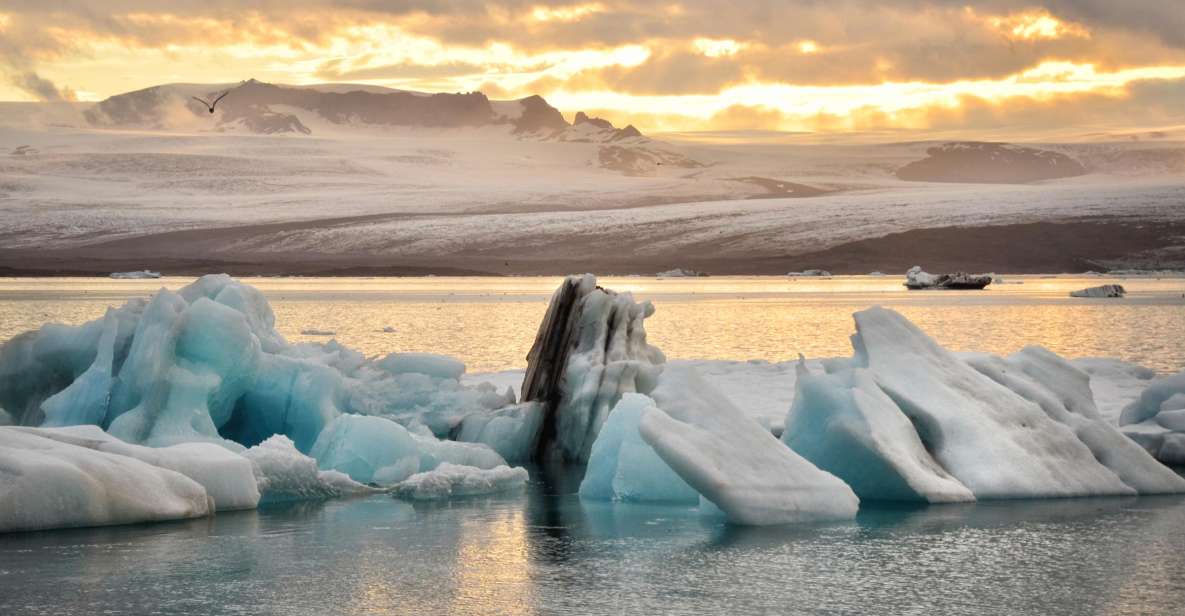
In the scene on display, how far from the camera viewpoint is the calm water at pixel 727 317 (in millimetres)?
25953

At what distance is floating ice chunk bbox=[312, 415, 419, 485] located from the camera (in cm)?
1174

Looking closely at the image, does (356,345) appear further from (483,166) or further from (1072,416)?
(483,166)

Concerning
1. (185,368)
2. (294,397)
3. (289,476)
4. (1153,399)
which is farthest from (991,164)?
(289,476)

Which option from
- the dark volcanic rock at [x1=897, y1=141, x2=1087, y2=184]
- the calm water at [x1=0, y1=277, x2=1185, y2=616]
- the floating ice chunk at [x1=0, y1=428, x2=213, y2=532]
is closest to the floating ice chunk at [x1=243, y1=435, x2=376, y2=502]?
the calm water at [x1=0, y1=277, x2=1185, y2=616]

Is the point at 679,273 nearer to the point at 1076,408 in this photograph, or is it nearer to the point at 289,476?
the point at 1076,408

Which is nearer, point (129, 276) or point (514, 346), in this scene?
point (514, 346)

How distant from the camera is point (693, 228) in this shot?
8994cm

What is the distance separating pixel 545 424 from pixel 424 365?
1.79 metres

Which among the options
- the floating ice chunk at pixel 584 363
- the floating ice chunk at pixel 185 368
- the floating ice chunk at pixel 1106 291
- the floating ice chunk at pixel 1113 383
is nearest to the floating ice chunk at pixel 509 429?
the floating ice chunk at pixel 584 363

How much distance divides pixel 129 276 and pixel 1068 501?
203ft

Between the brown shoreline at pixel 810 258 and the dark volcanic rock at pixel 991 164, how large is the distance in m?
80.4

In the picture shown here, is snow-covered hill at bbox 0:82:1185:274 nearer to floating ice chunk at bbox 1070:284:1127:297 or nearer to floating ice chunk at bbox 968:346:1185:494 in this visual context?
floating ice chunk at bbox 1070:284:1127:297

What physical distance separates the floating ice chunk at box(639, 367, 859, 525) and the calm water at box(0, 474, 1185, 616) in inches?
7.7

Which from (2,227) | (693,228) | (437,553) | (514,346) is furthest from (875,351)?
(2,227)
